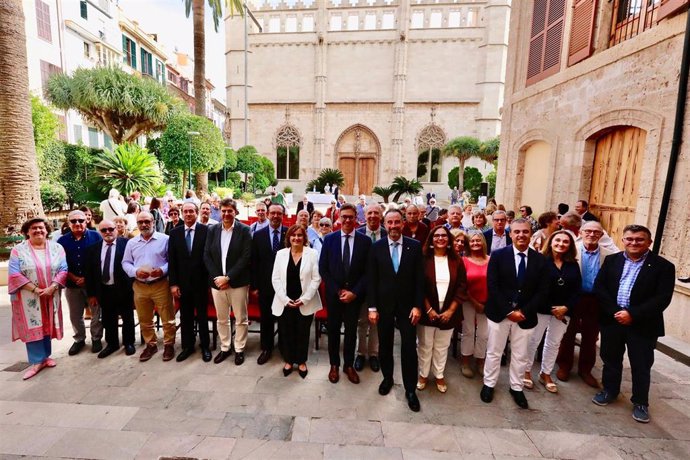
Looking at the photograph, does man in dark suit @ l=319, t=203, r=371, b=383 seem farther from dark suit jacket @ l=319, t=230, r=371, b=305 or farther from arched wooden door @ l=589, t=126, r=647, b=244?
arched wooden door @ l=589, t=126, r=647, b=244

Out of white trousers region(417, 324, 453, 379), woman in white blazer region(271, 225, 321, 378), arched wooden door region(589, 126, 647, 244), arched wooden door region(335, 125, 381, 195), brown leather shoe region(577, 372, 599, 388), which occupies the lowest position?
brown leather shoe region(577, 372, 599, 388)

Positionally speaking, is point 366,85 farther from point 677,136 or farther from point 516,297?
point 516,297

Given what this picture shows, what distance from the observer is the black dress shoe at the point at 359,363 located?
3977mm

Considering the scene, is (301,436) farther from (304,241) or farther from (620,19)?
(620,19)

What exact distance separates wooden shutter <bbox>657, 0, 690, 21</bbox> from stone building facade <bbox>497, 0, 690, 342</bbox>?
2cm

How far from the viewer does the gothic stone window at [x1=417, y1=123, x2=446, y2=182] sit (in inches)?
1065

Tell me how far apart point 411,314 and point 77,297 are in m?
3.97

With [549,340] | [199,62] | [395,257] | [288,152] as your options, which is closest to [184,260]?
[395,257]

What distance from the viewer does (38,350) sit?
3811mm

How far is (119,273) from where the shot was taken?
4.05 m

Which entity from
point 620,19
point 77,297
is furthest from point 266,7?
point 77,297

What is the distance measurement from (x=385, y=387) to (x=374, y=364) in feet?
1.66

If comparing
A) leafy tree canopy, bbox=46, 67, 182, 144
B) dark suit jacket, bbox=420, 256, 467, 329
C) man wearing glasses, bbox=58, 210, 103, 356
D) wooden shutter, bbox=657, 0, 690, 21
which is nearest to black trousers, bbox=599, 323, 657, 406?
dark suit jacket, bbox=420, 256, 467, 329

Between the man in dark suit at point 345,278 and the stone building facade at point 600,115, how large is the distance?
464 centimetres
